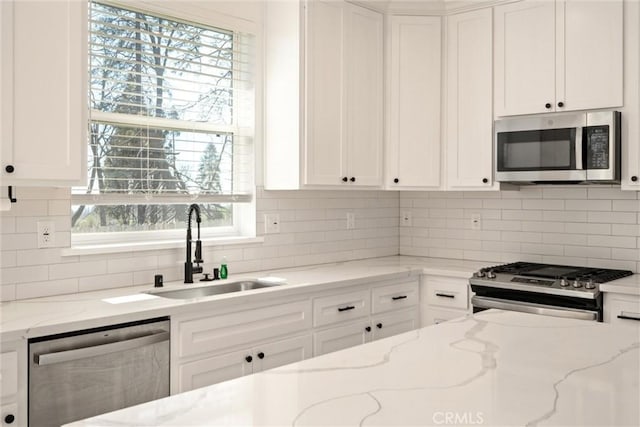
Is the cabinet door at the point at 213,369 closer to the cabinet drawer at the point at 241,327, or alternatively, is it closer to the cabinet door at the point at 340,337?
→ the cabinet drawer at the point at 241,327

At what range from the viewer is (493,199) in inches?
163

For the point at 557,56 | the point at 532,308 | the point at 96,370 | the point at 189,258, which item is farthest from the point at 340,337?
the point at 557,56

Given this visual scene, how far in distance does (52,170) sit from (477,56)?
265 centimetres

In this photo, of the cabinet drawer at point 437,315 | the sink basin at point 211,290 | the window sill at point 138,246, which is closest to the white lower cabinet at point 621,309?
the cabinet drawer at point 437,315

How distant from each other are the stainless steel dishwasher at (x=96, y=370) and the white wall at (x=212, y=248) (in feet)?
1.97

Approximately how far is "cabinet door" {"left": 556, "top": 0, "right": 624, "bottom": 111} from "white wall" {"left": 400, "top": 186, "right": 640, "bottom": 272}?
0.61 m

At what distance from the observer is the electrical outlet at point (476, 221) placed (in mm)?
4227

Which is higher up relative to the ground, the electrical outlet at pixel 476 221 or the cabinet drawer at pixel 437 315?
the electrical outlet at pixel 476 221

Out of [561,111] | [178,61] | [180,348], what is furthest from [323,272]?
[561,111]

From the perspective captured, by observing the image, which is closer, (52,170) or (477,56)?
(52,170)

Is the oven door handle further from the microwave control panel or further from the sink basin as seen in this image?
the sink basin

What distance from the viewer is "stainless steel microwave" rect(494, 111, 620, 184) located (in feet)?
10.6

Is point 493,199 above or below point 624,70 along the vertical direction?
below

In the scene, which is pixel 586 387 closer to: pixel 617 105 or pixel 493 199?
pixel 617 105
